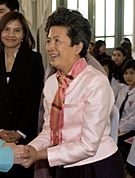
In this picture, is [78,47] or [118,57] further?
[118,57]

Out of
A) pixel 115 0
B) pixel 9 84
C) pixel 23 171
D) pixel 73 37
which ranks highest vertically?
pixel 115 0

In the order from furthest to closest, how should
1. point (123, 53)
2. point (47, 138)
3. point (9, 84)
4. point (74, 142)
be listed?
point (123, 53) → point (9, 84) → point (47, 138) → point (74, 142)

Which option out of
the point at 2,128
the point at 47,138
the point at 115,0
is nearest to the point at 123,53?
the point at 115,0

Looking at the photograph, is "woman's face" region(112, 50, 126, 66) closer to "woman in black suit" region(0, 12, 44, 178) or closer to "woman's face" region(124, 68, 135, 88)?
"woman's face" region(124, 68, 135, 88)

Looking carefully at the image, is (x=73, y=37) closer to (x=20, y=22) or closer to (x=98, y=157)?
(x=98, y=157)

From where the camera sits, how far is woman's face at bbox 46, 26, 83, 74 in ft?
5.74

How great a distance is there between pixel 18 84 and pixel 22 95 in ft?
0.24

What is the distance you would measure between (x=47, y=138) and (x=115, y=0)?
263 inches

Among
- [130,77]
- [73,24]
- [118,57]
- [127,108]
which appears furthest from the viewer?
[118,57]

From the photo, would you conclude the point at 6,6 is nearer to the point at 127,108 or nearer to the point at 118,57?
the point at 127,108

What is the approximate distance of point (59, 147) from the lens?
1751 millimetres

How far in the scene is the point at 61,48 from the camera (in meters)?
1.75

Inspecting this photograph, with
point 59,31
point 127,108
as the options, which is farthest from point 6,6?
point 127,108

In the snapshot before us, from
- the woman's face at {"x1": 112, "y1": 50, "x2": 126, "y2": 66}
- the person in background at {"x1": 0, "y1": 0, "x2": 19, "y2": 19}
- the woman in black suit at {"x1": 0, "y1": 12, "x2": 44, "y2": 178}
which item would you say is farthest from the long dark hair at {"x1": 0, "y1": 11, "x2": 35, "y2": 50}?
the woman's face at {"x1": 112, "y1": 50, "x2": 126, "y2": 66}
